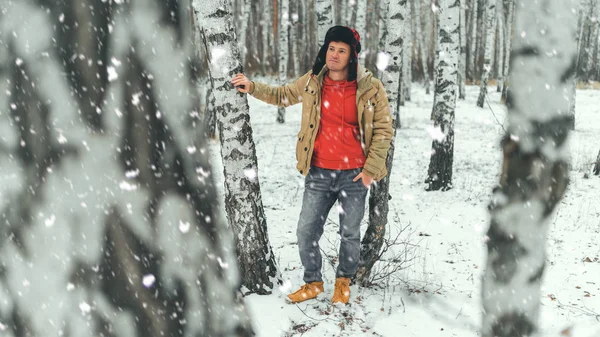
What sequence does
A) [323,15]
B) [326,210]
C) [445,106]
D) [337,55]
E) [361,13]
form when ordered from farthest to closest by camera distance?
1. [361,13]
2. [445,106]
3. [323,15]
4. [326,210]
5. [337,55]

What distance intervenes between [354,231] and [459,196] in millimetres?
4352

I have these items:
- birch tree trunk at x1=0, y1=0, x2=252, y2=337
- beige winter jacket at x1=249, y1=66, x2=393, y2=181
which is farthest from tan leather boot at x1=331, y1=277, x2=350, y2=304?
birch tree trunk at x1=0, y1=0, x2=252, y2=337

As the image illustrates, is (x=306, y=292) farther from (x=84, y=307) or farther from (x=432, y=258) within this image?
(x=84, y=307)

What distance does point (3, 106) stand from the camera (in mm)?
652

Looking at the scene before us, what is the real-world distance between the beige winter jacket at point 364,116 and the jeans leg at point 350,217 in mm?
172

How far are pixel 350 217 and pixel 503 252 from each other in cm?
260

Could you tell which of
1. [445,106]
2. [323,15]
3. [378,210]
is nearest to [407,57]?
[445,106]

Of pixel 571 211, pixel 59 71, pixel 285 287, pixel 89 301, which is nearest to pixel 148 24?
pixel 59 71

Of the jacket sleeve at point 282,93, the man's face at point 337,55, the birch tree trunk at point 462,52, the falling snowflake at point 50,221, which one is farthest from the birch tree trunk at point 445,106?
the birch tree trunk at point 462,52

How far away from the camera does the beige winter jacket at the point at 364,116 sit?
3170 mm

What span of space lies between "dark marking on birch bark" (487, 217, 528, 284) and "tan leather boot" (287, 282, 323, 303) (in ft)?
9.33

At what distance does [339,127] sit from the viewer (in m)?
3.25

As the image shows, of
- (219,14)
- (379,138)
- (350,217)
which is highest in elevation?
(219,14)

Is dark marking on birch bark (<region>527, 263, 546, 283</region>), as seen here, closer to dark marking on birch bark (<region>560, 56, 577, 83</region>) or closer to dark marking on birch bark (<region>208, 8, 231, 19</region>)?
dark marking on birch bark (<region>560, 56, 577, 83</region>)
